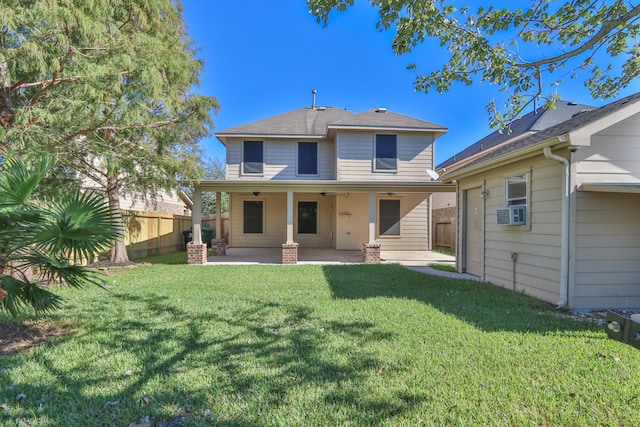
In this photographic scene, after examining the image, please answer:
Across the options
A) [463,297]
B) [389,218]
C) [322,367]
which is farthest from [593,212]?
[389,218]

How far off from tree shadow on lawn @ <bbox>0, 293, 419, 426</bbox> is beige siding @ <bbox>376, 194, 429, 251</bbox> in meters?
9.75

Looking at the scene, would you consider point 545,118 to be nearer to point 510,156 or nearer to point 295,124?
point 510,156

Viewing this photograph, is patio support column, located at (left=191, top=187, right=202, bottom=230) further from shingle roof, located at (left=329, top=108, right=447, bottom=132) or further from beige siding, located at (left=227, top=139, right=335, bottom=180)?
shingle roof, located at (left=329, top=108, right=447, bottom=132)

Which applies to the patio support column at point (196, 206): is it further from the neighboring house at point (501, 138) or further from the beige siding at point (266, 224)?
the neighboring house at point (501, 138)

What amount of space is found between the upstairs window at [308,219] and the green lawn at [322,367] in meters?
9.52

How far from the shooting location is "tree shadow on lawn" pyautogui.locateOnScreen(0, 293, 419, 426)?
2344 mm

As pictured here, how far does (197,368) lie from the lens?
298 cm

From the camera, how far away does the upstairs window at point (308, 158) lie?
13.9 meters

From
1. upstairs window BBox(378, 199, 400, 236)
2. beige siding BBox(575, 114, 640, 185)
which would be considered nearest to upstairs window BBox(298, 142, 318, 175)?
upstairs window BBox(378, 199, 400, 236)

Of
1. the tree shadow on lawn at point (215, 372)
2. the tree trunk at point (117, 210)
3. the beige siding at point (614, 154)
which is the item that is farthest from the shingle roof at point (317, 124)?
the tree shadow on lawn at point (215, 372)

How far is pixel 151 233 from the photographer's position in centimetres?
1229

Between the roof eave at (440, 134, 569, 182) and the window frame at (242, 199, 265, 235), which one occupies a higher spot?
the roof eave at (440, 134, 569, 182)

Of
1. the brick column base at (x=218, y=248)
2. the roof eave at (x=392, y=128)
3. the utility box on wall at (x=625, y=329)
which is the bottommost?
the brick column base at (x=218, y=248)

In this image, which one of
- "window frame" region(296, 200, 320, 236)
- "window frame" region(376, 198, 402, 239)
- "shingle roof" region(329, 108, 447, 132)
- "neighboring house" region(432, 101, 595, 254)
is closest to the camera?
"neighboring house" region(432, 101, 595, 254)
